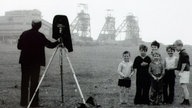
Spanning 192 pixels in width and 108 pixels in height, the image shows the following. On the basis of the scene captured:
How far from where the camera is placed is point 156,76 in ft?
32.1

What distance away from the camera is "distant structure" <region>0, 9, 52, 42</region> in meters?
62.6

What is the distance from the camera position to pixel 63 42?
876 cm

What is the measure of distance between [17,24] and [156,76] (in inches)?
2348

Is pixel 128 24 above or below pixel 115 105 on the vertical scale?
above

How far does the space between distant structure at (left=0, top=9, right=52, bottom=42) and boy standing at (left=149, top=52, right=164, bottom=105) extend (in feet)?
168

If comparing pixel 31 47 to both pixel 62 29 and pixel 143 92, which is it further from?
pixel 143 92

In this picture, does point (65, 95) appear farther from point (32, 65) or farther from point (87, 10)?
point (87, 10)

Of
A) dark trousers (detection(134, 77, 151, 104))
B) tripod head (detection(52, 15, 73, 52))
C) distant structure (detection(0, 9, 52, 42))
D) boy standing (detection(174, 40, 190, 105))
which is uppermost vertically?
distant structure (detection(0, 9, 52, 42))

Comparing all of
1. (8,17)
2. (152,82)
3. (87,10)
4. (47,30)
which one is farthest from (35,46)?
(87,10)

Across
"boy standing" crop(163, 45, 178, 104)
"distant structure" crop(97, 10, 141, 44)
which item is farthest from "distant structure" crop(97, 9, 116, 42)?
"boy standing" crop(163, 45, 178, 104)

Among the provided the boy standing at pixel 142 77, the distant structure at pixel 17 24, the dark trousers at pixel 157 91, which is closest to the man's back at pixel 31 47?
the boy standing at pixel 142 77

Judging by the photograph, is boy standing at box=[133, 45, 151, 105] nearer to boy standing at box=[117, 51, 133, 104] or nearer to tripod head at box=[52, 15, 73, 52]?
boy standing at box=[117, 51, 133, 104]

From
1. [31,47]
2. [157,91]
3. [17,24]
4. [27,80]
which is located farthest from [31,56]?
[17,24]

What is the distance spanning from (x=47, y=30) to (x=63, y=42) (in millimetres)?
63168
